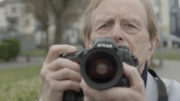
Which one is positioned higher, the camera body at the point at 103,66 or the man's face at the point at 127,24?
the man's face at the point at 127,24

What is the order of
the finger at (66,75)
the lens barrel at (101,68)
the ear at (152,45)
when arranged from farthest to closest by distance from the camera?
1. the ear at (152,45)
2. the finger at (66,75)
3. the lens barrel at (101,68)

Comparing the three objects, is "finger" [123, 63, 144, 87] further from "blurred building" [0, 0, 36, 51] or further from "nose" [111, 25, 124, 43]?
"blurred building" [0, 0, 36, 51]

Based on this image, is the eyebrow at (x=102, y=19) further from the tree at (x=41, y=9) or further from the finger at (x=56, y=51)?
the tree at (x=41, y=9)

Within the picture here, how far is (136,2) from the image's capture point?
6.22ft

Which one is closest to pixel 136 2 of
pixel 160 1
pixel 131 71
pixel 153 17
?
pixel 153 17

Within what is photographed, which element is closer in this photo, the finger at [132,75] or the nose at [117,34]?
the finger at [132,75]

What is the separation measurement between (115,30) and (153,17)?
1.30 feet

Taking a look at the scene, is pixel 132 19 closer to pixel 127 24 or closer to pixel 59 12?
pixel 127 24

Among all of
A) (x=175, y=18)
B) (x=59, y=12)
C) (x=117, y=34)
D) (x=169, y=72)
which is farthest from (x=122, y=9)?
(x=175, y=18)

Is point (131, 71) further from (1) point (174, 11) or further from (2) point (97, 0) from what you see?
(1) point (174, 11)

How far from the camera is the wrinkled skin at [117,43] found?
1.38 m

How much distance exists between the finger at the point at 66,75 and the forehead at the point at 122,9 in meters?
0.51

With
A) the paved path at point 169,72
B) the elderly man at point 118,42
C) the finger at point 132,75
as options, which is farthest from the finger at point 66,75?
the paved path at point 169,72

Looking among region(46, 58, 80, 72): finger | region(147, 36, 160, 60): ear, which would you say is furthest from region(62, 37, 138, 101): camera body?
region(147, 36, 160, 60): ear
